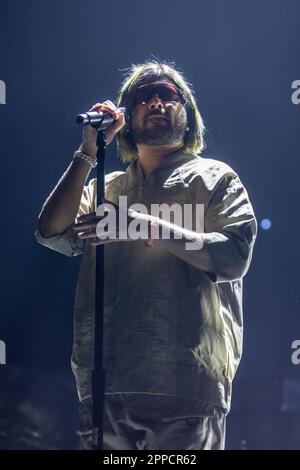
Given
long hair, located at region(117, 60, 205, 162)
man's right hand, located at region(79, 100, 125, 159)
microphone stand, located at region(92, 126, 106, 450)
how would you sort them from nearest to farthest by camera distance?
microphone stand, located at region(92, 126, 106, 450), man's right hand, located at region(79, 100, 125, 159), long hair, located at region(117, 60, 205, 162)

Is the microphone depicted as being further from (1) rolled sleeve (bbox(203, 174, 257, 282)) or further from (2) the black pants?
(2) the black pants

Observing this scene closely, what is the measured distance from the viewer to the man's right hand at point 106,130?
1.92 meters

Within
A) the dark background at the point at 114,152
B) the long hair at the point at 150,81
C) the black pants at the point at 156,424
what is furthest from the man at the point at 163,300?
the dark background at the point at 114,152

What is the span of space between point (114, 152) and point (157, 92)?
131 cm

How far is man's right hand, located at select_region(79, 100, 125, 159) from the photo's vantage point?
192 centimetres

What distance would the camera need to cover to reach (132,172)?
2.20m

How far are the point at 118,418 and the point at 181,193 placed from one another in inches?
24.0

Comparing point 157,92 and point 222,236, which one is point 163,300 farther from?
point 157,92

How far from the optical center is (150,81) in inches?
87.5

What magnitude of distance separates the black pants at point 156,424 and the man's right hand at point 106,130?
0.65 meters

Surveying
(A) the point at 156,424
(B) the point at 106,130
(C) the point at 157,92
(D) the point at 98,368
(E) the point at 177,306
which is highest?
(C) the point at 157,92

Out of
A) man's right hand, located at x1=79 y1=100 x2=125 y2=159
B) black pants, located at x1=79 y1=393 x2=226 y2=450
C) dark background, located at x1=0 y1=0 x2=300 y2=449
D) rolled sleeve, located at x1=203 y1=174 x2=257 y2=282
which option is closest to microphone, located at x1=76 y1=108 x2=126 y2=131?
man's right hand, located at x1=79 y1=100 x2=125 y2=159

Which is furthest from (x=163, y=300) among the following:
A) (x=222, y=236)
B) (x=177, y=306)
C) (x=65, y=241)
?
(x=65, y=241)

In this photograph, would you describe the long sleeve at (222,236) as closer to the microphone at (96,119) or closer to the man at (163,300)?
the man at (163,300)
